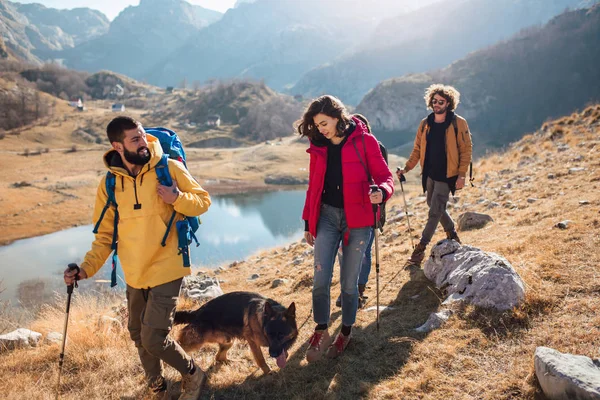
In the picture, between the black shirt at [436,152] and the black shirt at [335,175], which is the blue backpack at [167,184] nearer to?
the black shirt at [335,175]

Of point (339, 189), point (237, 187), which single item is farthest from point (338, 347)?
point (237, 187)

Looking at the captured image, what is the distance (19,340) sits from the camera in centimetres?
552

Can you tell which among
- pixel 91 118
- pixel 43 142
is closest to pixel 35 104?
pixel 91 118

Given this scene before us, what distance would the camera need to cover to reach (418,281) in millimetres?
5883

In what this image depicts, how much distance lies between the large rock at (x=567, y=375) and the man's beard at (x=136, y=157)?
12.0 ft

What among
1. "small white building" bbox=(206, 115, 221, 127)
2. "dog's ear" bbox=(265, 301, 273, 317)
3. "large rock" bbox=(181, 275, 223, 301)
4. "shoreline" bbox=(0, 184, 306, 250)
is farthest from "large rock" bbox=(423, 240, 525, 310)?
"small white building" bbox=(206, 115, 221, 127)

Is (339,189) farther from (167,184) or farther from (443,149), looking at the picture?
(443,149)

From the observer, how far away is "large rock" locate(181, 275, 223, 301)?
23.3 feet

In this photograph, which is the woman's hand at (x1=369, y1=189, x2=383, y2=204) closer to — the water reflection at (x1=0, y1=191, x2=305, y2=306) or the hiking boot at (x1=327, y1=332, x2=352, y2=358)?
the hiking boot at (x1=327, y1=332, x2=352, y2=358)

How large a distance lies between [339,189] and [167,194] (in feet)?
5.56

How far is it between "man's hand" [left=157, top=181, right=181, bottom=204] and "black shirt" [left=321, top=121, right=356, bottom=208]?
5.04 ft

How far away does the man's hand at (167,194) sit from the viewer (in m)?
3.22

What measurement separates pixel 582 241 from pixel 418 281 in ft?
7.57

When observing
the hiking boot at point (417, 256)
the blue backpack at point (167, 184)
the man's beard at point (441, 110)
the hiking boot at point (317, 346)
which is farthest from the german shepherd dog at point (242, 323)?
the man's beard at point (441, 110)
